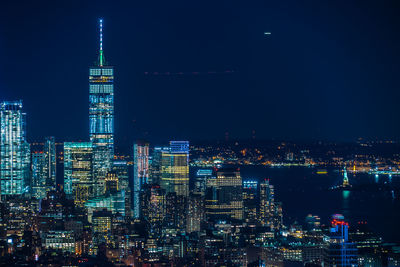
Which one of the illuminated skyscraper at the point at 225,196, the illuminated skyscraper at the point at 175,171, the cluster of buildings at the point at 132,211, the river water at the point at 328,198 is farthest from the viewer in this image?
the illuminated skyscraper at the point at 175,171

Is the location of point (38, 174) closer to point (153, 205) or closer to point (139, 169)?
point (139, 169)

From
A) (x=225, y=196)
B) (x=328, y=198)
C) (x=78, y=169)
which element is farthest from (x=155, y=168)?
(x=328, y=198)

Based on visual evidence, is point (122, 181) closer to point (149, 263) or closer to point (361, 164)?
point (361, 164)

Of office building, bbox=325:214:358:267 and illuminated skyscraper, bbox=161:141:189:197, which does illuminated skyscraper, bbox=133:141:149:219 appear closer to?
illuminated skyscraper, bbox=161:141:189:197

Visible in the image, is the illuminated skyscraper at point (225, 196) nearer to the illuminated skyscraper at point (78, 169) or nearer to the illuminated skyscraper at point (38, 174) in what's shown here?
the illuminated skyscraper at point (78, 169)

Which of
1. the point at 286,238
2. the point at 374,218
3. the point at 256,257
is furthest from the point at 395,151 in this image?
the point at 256,257

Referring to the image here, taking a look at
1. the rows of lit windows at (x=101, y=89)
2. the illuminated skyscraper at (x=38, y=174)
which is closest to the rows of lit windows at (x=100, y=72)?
the rows of lit windows at (x=101, y=89)
